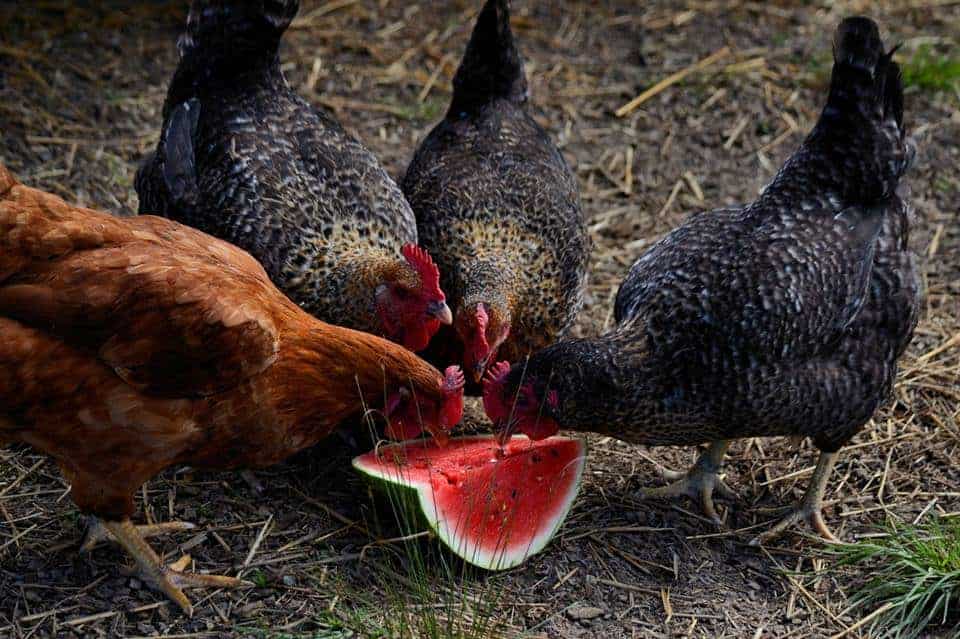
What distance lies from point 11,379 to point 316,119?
2.21m

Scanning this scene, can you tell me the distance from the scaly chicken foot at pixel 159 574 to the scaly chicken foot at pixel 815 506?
7.34ft

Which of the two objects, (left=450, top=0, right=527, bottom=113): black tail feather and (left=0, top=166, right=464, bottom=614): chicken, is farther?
(left=450, top=0, right=527, bottom=113): black tail feather

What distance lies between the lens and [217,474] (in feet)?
15.0

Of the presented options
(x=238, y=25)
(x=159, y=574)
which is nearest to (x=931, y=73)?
(x=238, y=25)

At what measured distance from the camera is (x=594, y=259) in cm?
616

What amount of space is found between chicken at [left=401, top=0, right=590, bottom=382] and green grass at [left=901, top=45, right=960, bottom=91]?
3.21m

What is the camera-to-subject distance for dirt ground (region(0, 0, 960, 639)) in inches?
155

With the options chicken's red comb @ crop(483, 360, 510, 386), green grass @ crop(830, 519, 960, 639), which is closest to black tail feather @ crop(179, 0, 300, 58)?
chicken's red comb @ crop(483, 360, 510, 386)

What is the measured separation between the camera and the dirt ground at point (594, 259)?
3936 mm

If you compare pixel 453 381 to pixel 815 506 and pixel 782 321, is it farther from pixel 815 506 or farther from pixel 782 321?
pixel 815 506

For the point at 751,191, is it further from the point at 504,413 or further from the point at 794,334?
the point at 504,413

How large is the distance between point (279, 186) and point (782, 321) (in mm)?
2268

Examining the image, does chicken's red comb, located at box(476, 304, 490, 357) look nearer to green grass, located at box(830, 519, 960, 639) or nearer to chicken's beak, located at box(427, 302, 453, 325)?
chicken's beak, located at box(427, 302, 453, 325)

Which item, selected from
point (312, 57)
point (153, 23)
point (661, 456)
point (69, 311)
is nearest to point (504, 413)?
point (661, 456)
